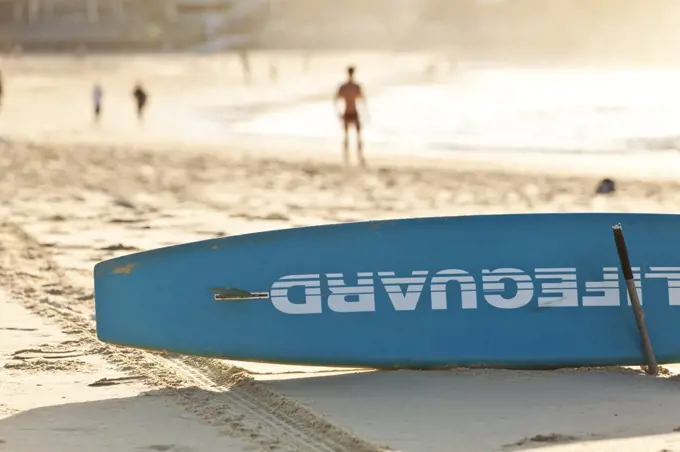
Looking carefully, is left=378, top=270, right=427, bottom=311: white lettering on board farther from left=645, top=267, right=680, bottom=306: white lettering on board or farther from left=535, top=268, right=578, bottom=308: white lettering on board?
left=645, top=267, right=680, bottom=306: white lettering on board

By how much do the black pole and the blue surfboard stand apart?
0.06m

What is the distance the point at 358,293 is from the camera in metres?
5.16

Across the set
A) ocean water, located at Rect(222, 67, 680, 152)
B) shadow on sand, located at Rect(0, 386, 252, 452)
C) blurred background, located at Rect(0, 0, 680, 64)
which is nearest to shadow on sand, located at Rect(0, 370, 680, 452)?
shadow on sand, located at Rect(0, 386, 252, 452)

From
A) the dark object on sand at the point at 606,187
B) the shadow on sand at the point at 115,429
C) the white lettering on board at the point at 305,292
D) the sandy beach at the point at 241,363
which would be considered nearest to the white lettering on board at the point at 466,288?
the white lettering on board at the point at 305,292

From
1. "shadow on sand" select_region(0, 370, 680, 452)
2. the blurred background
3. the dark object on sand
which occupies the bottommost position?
"shadow on sand" select_region(0, 370, 680, 452)

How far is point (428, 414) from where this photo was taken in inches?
175

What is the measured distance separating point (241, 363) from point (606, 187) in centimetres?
786

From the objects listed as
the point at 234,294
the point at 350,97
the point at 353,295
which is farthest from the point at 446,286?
the point at 350,97

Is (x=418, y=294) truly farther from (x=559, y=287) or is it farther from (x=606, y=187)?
(x=606, y=187)

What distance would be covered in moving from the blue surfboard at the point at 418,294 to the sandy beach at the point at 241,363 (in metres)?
0.11

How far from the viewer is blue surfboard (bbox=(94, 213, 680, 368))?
509 centimetres

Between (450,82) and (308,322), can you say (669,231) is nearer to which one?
(308,322)

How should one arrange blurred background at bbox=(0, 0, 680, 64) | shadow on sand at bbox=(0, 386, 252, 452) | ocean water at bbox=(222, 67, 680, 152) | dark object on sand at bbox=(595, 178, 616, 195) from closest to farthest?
shadow on sand at bbox=(0, 386, 252, 452) → dark object on sand at bbox=(595, 178, 616, 195) → ocean water at bbox=(222, 67, 680, 152) → blurred background at bbox=(0, 0, 680, 64)

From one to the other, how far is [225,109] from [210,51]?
4307 centimetres
